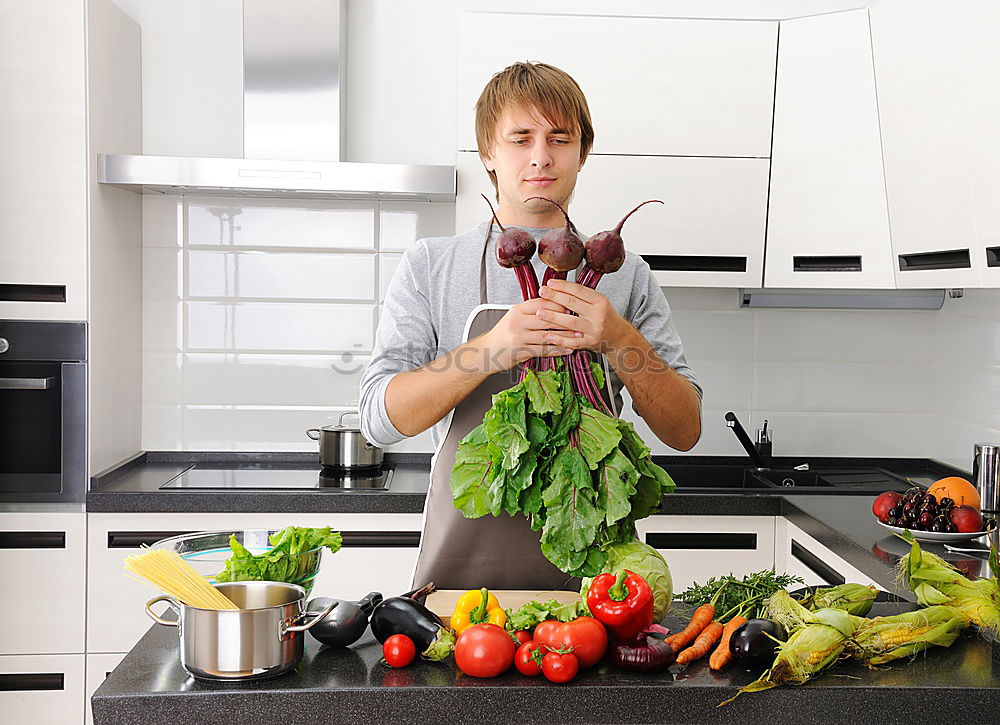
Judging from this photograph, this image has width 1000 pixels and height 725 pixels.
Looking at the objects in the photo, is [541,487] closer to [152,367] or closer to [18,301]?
[18,301]

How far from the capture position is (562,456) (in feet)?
4.52

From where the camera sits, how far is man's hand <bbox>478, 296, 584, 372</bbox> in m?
1.40

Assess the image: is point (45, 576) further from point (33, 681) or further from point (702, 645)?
point (702, 645)

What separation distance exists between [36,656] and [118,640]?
0.22m

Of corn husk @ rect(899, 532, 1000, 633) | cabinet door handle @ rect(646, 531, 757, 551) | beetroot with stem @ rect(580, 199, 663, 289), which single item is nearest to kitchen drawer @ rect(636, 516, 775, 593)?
cabinet door handle @ rect(646, 531, 757, 551)

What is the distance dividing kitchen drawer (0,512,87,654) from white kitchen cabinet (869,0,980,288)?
7.69ft

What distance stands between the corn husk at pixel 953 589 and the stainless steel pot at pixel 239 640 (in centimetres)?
85

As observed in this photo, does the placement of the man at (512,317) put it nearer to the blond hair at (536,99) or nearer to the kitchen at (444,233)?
the blond hair at (536,99)

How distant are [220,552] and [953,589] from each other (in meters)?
1.02

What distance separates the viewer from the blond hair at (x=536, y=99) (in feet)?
5.16

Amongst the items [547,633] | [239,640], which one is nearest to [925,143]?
[547,633]

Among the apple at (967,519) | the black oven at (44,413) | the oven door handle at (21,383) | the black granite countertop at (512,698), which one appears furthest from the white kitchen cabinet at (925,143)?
the oven door handle at (21,383)

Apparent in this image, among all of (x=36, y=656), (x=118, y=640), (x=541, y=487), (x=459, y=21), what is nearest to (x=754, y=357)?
(x=459, y=21)

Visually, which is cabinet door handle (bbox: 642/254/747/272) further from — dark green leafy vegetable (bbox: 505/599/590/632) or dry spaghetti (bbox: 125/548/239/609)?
dry spaghetti (bbox: 125/548/239/609)
